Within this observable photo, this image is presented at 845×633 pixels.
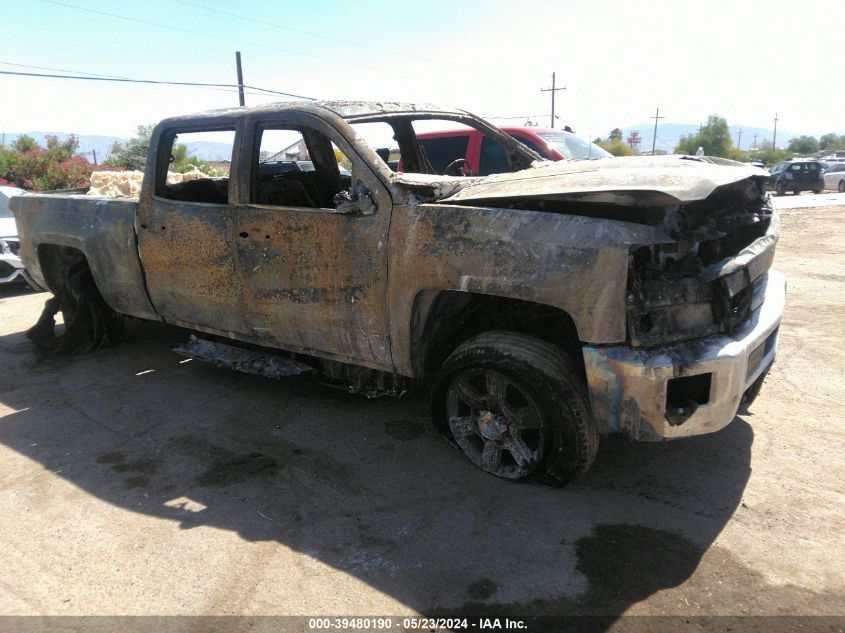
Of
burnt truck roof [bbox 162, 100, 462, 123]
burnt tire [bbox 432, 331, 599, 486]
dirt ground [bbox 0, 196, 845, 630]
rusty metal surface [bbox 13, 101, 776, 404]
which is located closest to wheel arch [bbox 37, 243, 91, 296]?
Result: rusty metal surface [bbox 13, 101, 776, 404]

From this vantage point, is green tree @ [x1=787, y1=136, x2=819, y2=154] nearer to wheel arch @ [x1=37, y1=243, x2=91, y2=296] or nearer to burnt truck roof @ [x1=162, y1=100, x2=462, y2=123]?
burnt truck roof @ [x1=162, y1=100, x2=462, y2=123]

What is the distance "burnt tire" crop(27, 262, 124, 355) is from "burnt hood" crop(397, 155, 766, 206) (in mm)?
3654

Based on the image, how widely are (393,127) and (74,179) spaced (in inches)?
806

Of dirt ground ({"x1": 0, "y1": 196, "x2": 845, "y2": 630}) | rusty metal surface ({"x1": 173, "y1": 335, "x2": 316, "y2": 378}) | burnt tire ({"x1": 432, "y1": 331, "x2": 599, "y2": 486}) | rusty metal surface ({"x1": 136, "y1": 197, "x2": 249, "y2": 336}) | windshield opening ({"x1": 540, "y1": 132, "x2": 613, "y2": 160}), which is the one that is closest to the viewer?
dirt ground ({"x1": 0, "y1": 196, "x2": 845, "y2": 630})

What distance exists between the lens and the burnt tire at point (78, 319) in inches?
211

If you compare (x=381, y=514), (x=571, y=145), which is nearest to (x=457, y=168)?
(x=381, y=514)

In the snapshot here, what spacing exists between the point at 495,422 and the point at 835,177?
28514mm

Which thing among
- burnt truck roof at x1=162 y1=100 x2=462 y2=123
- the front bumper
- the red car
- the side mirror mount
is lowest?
the front bumper

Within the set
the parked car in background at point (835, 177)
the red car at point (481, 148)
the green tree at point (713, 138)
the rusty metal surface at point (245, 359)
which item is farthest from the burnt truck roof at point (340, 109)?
the green tree at point (713, 138)

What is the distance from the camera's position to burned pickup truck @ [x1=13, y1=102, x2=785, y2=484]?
104 inches

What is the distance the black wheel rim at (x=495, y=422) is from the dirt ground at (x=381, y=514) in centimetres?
11

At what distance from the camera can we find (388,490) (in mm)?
3172

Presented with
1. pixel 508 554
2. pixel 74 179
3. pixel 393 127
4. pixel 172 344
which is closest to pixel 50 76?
pixel 74 179

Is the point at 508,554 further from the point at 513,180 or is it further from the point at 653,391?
the point at 513,180
